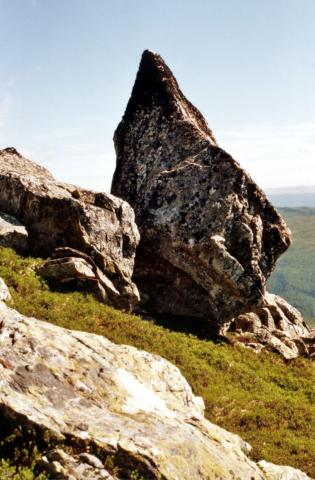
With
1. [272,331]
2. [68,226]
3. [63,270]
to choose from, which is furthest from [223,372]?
[272,331]

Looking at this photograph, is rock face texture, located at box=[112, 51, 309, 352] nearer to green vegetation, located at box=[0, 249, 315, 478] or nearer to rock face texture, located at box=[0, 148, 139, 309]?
rock face texture, located at box=[0, 148, 139, 309]

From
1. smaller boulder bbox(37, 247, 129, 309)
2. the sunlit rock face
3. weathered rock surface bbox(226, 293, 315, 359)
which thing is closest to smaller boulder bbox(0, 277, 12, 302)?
smaller boulder bbox(37, 247, 129, 309)

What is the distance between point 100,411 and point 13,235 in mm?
18956

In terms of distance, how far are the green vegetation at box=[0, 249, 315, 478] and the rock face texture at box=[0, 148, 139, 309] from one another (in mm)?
2380

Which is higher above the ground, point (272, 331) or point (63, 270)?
point (63, 270)

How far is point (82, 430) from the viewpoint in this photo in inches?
466

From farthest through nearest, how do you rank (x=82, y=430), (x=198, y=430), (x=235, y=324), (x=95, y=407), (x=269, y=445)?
(x=235, y=324), (x=269, y=445), (x=198, y=430), (x=95, y=407), (x=82, y=430)

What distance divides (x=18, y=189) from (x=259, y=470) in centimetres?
2360

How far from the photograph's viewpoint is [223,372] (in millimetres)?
26859

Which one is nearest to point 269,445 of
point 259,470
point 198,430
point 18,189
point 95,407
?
point 259,470

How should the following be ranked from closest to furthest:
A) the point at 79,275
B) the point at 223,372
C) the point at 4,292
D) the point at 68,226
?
the point at 4,292, the point at 223,372, the point at 79,275, the point at 68,226

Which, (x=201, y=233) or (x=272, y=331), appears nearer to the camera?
(x=201, y=233)

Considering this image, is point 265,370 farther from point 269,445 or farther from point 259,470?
point 259,470

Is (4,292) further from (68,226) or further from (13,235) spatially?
(68,226)
